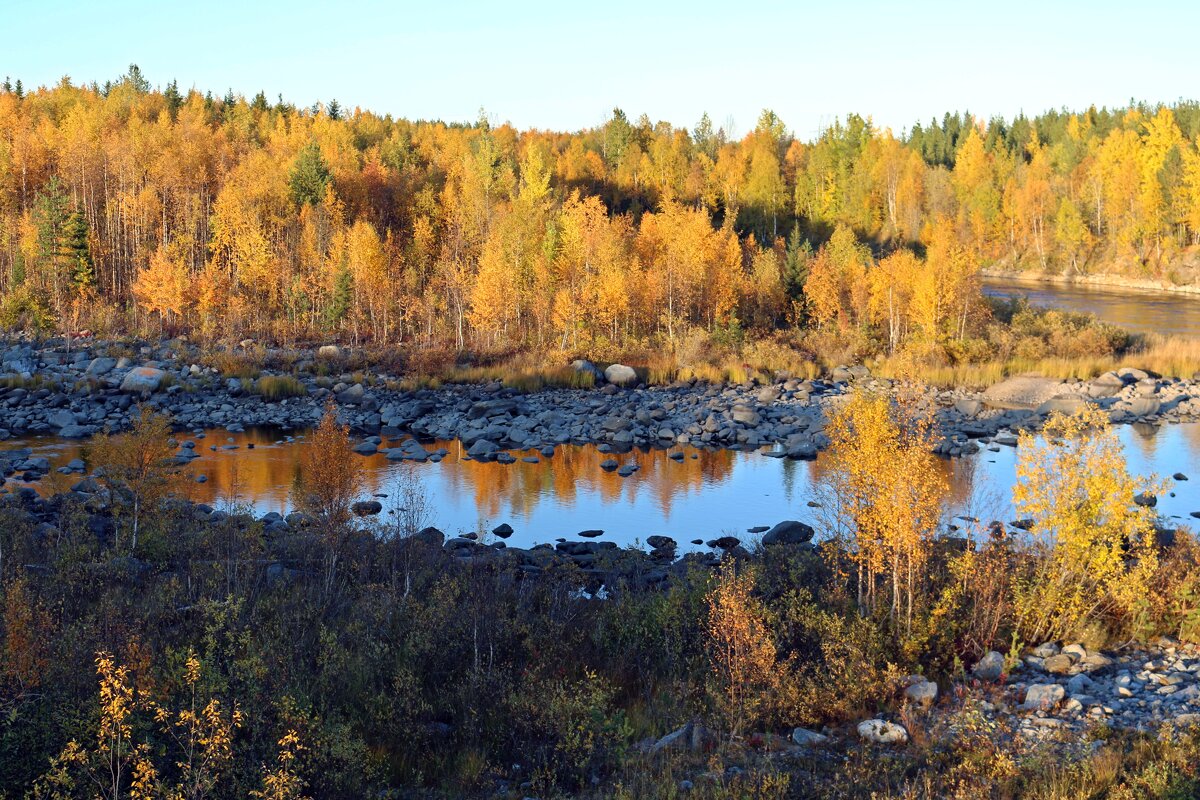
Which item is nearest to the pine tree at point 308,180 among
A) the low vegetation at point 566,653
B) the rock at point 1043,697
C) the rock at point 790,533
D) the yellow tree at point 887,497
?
the low vegetation at point 566,653

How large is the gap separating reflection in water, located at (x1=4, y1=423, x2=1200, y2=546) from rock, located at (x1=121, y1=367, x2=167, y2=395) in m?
6.67

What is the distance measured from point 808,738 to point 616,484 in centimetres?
1552

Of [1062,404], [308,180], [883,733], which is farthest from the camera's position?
[308,180]

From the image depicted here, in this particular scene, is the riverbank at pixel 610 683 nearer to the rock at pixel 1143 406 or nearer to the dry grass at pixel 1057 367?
the rock at pixel 1143 406

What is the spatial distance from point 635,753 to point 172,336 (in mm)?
43937

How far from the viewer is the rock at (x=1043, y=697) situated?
316 inches

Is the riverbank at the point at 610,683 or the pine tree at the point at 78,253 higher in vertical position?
the pine tree at the point at 78,253

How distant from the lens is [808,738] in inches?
300

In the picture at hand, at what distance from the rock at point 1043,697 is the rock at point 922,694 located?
75cm

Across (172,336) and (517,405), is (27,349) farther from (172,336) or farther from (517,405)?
(517,405)

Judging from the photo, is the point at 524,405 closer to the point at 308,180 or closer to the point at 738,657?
the point at 738,657

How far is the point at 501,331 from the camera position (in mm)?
45094

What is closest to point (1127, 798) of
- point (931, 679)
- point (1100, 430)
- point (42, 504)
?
point (931, 679)

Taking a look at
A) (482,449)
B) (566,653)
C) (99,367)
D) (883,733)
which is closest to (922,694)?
(883,733)
